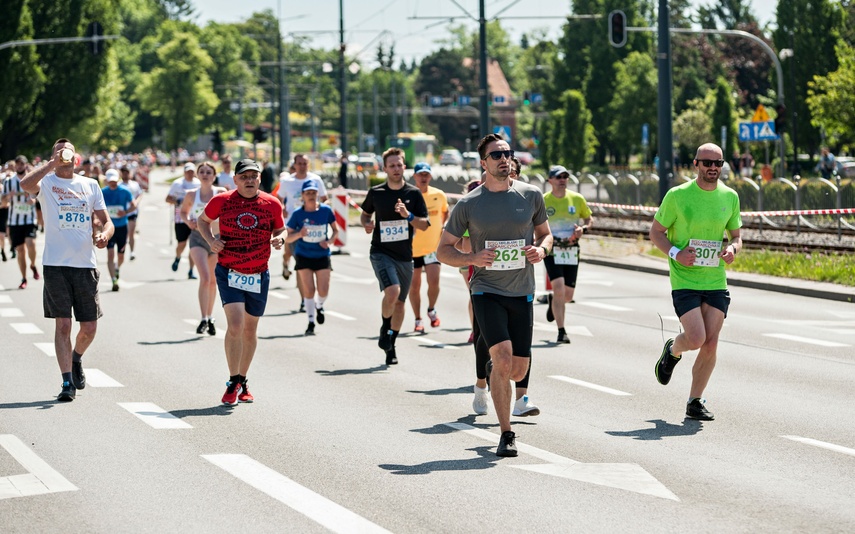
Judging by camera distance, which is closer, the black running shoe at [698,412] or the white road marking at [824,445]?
the white road marking at [824,445]

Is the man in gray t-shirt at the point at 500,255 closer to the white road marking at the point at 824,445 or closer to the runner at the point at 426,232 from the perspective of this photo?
the white road marking at the point at 824,445

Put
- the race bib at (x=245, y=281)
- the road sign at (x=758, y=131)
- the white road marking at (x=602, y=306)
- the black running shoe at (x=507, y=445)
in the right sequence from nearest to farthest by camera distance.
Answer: the black running shoe at (x=507, y=445) < the race bib at (x=245, y=281) < the white road marking at (x=602, y=306) < the road sign at (x=758, y=131)

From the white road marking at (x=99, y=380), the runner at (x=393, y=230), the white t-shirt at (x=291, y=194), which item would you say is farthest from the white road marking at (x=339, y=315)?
the white road marking at (x=99, y=380)

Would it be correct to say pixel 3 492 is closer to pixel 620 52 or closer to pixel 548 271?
pixel 548 271

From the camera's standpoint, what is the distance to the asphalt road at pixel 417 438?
22.6ft

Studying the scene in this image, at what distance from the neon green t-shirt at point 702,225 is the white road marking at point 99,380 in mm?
4521

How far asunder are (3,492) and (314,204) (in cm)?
802

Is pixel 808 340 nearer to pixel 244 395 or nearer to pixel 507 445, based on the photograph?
Result: pixel 244 395

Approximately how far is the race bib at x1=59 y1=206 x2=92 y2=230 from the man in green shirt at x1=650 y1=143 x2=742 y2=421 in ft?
13.5

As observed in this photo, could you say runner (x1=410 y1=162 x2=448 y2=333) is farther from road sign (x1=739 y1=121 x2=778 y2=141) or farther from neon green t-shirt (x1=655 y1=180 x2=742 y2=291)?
road sign (x1=739 y1=121 x2=778 y2=141)

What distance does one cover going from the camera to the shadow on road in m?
9.10

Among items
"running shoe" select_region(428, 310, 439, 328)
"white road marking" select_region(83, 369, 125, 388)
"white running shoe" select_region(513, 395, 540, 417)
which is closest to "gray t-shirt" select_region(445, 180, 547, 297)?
"white running shoe" select_region(513, 395, 540, 417)

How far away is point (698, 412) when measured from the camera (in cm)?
975

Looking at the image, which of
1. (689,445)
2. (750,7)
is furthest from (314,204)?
(750,7)
